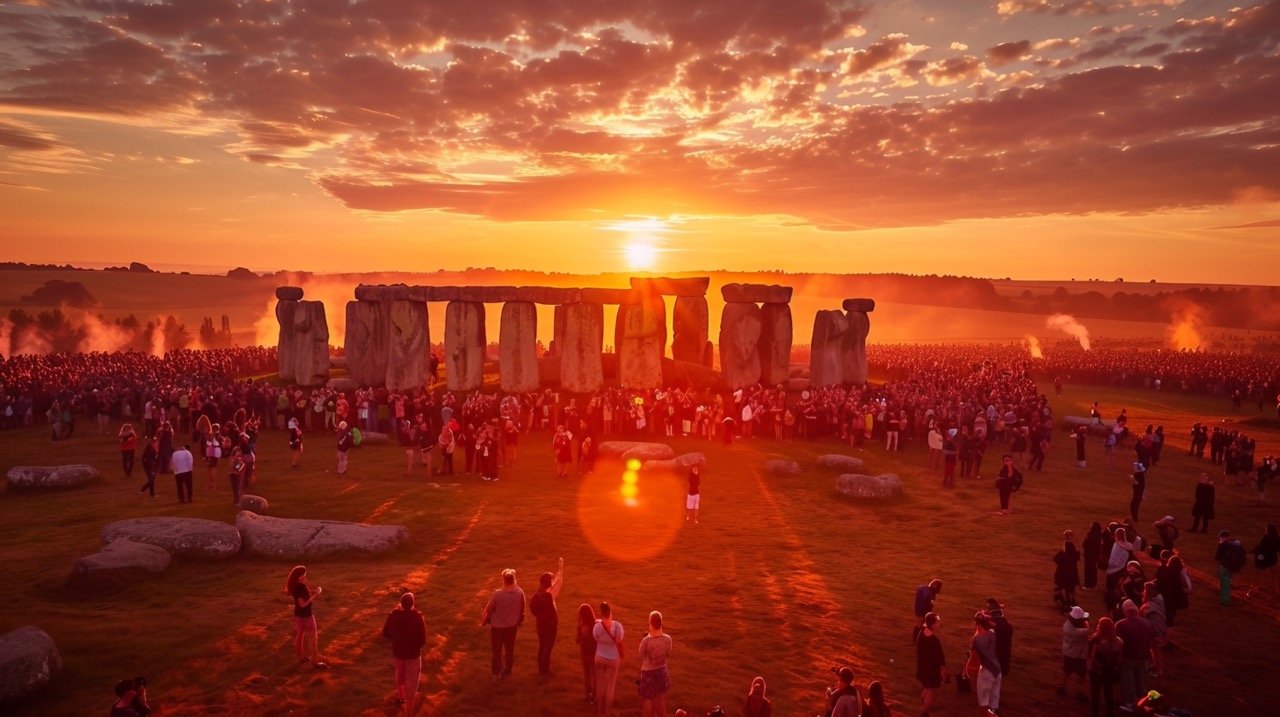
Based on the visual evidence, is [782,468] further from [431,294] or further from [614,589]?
[431,294]

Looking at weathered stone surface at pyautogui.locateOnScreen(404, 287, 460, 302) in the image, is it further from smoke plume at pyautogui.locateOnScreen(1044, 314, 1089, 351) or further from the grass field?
smoke plume at pyautogui.locateOnScreen(1044, 314, 1089, 351)

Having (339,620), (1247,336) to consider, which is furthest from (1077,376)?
(1247,336)

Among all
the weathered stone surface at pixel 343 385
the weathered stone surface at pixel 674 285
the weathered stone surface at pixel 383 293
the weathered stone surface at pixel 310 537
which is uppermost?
the weathered stone surface at pixel 674 285

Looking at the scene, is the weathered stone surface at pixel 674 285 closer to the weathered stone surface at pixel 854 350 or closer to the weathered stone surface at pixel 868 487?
the weathered stone surface at pixel 854 350

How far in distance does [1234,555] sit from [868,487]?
27.3 feet

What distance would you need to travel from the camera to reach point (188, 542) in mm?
14211

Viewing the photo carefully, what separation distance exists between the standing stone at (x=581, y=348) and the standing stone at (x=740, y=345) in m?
5.74

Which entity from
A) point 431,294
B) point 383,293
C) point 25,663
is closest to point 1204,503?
point 25,663

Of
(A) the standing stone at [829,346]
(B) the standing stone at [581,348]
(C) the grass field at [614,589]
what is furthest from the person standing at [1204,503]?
(B) the standing stone at [581,348]

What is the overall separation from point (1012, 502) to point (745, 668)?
1302 cm

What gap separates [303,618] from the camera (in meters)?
10.3

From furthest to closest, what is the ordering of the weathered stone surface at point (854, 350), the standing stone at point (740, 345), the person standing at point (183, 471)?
1. the weathered stone surface at point (854, 350)
2. the standing stone at point (740, 345)
3. the person standing at point (183, 471)

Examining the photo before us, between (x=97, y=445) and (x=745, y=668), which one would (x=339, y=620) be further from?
(x=97, y=445)

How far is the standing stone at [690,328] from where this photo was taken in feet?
122
